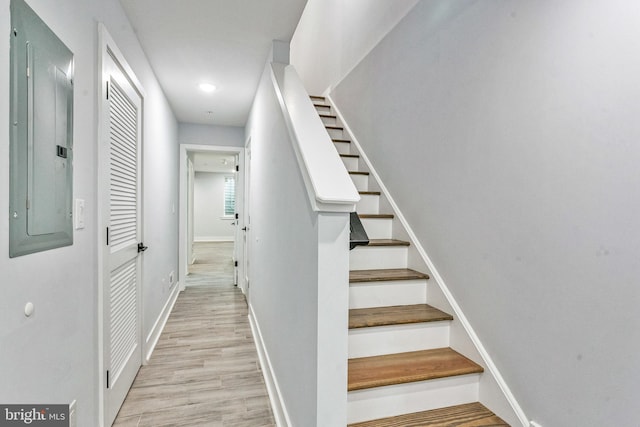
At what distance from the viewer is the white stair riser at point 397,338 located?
5.41ft

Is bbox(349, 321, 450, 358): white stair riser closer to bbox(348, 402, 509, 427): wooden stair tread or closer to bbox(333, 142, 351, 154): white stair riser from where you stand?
bbox(348, 402, 509, 427): wooden stair tread

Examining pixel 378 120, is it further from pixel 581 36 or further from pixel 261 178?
pixel 581 36

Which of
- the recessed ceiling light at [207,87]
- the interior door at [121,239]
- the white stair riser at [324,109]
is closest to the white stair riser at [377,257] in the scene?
the interior door at [121,239]

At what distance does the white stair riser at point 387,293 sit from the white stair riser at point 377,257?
0.76 ft

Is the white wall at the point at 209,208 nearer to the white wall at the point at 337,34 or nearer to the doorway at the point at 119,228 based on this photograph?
the white wall at the point at 337,34

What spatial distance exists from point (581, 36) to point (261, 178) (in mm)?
Result: 2127

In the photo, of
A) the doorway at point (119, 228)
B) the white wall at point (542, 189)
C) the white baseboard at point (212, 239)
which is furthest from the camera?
the white baseboard at point (212, 239)

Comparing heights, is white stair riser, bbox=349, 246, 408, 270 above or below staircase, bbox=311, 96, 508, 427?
above

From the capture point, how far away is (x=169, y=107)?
3.63 m

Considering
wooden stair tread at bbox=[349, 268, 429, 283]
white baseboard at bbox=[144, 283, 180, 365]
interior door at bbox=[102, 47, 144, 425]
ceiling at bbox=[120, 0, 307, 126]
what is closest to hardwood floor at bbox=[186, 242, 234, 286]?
white baseboard at bbox=[144, 283, 180, 365]

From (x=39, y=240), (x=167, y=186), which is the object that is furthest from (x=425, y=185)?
(x=167, y=186)

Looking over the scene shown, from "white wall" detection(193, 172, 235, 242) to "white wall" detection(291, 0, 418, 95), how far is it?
640 centimetres

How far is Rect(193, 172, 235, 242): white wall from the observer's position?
10.5m

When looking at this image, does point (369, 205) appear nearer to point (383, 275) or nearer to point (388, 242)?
point (388, 242)
